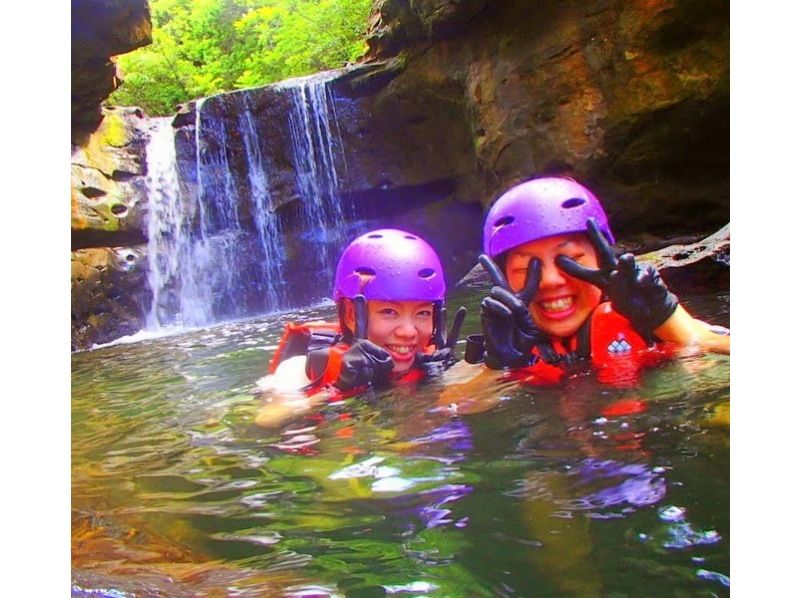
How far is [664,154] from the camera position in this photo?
448 cm

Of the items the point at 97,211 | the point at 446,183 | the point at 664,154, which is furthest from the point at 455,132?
the point at 97,211

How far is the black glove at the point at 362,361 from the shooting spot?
206cm

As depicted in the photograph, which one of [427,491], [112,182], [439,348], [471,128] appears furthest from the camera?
[112,182]

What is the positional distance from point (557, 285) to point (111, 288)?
4009 millimetres

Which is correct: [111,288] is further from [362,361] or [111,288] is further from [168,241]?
[362,361]

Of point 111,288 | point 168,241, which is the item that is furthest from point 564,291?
point 168,241

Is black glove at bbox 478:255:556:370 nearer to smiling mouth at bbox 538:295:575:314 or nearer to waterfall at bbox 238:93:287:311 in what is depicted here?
smiling mouth at bbox 538:295:575:314

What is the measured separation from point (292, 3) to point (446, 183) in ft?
13.3

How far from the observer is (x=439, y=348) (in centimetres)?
228

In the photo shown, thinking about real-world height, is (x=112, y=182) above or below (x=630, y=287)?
above

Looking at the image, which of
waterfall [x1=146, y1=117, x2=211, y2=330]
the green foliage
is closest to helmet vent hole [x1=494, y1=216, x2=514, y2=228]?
the green foliage

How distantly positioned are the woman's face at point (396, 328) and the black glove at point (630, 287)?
52 centimetres
